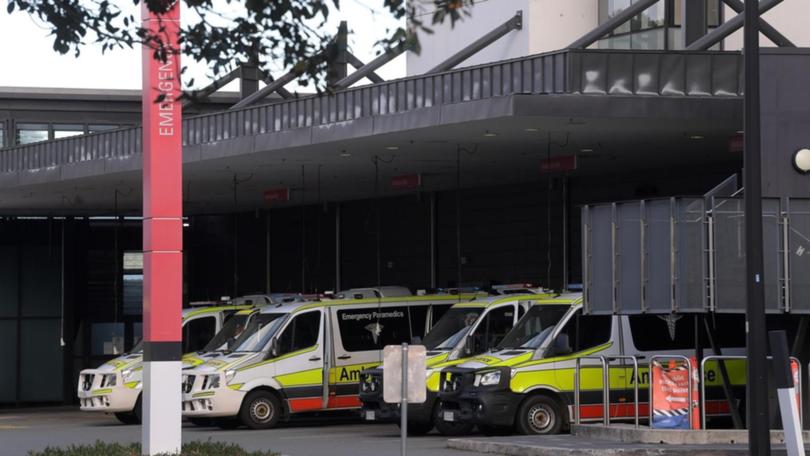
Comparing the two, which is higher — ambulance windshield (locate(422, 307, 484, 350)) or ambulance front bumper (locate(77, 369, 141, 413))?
ambulance windshield (locate(422, 307, 484, 350))

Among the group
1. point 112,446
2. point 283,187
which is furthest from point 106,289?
point 112,446

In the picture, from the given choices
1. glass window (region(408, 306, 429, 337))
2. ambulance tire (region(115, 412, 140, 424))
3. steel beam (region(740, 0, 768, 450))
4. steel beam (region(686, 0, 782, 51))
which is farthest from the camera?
ambulance tire (region(115, 412, 140, 424))

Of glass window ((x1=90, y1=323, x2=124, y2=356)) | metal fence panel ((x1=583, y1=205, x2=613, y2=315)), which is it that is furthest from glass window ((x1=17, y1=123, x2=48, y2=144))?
metal fence panel ((x1=583, y1=205, x2=613, y2=315))

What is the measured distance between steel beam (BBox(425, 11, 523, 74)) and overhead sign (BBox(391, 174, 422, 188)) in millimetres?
2513

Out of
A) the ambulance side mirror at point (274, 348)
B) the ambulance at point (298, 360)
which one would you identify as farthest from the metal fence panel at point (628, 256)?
the ambulance side mirror at point (274, 348)

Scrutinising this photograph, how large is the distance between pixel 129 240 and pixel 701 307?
26.7 meters

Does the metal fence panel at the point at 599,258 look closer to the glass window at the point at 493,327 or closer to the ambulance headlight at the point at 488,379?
the ambulance headlight at the point at 488,379

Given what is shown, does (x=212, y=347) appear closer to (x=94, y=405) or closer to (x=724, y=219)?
(x=94, y=405)

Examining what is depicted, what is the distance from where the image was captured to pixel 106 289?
4572cm

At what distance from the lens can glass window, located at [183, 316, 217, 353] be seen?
31984mm

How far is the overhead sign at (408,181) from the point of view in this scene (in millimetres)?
33625

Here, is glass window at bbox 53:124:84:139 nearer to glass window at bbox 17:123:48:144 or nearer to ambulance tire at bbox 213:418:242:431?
glass window at bbox 17:123:48:144

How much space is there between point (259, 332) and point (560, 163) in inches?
246

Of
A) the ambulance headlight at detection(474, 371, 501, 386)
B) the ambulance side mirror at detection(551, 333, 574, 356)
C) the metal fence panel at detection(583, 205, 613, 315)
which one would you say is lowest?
the ambulance headlight at detection(474, 371, 501, 386)
